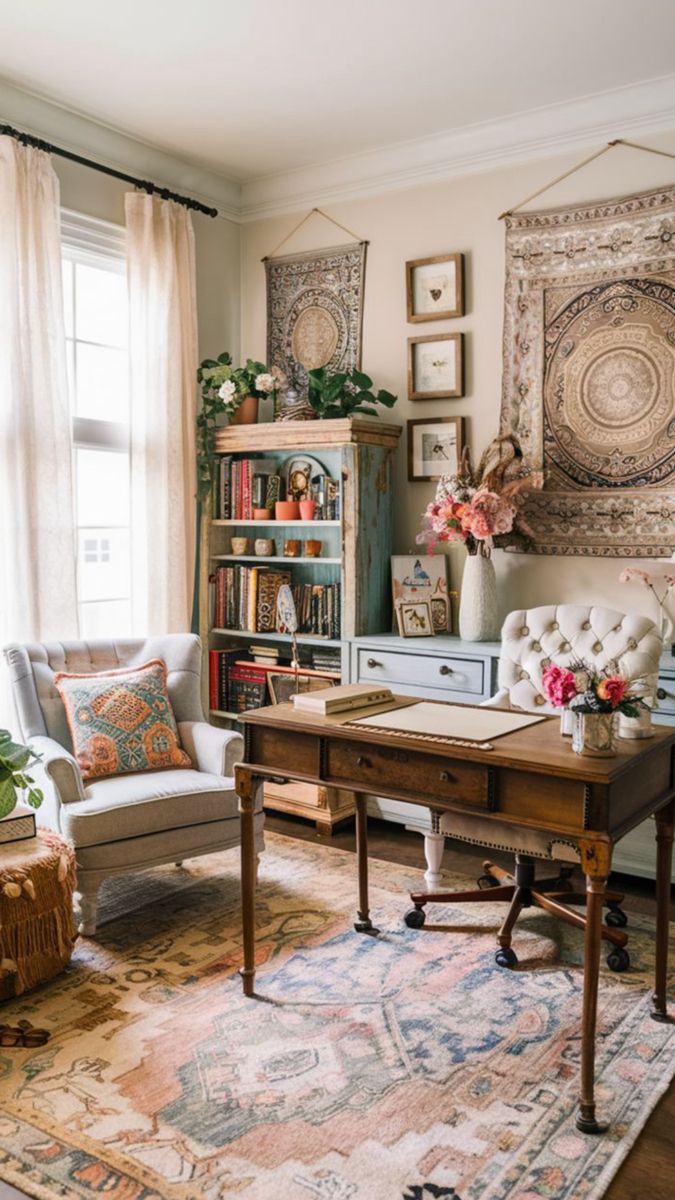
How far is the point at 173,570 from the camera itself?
455 centimetres

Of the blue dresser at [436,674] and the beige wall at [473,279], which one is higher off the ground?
the beige wall at [473,279]

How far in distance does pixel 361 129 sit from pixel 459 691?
99.3 inches

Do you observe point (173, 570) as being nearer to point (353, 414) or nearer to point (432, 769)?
point (353, 414)

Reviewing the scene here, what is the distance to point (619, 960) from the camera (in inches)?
115

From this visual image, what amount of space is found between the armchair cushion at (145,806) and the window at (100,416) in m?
1.22

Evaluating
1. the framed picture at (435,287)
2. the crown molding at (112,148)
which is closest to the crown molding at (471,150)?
the crown molding at (112,148)

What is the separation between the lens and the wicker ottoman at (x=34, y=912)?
2.68m

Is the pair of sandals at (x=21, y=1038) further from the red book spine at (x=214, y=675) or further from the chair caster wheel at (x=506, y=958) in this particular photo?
the red book spine at (x=214, y=675)

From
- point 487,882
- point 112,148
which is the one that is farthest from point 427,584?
point 112,148

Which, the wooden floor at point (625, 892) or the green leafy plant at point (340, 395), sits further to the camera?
the green leafy plant at point (340, 395)

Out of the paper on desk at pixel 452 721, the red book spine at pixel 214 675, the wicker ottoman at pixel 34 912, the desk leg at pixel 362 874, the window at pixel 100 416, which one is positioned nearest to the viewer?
the paper on desk at pixel 452 721

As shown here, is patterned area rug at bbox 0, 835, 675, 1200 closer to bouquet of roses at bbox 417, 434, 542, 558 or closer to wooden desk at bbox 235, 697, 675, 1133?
wooden desk at bbox 235, 697, 675, 1133

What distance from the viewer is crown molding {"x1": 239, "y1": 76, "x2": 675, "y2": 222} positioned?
12.4 ft

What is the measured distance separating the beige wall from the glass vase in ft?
5.87
